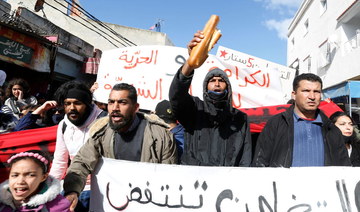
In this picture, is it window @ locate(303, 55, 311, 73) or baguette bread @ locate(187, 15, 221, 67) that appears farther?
window @ locate(303, 55, 311, 73)

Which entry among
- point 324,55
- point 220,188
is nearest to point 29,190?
point 220,188

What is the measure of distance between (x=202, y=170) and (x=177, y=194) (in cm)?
23

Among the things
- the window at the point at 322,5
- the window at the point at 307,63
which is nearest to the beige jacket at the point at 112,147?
the window at the point at 322,5

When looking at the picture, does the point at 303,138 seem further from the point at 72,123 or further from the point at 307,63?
the point at 307,63

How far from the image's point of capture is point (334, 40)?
12.7 metres

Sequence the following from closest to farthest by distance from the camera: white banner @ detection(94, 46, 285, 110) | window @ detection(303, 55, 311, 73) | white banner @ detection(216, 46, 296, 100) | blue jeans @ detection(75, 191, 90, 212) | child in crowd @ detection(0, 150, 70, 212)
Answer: child in crowd @ detection(0, 150, 70, 212)
blue jeans @ detection(75, 191, 90, 212)
white banner @ detection(94, 46, 285, 110)
white banner @ detection(216, 46, 296, 100)
window @ detection(303, 55, 311, 73)

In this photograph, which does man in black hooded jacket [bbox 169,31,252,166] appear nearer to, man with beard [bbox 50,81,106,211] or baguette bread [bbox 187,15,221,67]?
baguette bread [bbox 187,15,221,67]

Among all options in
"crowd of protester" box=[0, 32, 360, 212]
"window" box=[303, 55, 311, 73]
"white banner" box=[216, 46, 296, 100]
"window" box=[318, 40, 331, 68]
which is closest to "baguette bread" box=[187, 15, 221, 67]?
"crowd of protester" box=[0, 32, 360, 212]

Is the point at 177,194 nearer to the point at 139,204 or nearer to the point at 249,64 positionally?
the point at 139,204

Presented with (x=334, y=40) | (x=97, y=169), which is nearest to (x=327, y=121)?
(x=97, y=169)

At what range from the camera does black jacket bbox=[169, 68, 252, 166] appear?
6.52 ft

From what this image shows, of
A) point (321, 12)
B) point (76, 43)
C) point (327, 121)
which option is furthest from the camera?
point (321, 12)

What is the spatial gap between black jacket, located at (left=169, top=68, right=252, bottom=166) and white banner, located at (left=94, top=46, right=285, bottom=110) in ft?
7.51

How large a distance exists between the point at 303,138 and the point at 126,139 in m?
1.28
